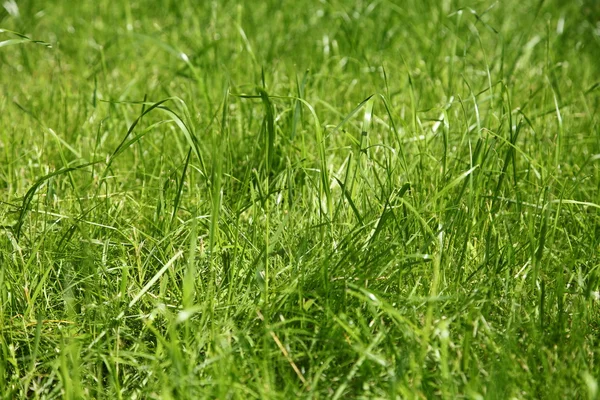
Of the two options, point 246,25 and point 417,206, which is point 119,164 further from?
point 246,25

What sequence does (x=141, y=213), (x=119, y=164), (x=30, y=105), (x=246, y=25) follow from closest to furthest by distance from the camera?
(x=141, y=213) < (x=119, y=164) < (x=30, y=105) < (x=246, y=25)

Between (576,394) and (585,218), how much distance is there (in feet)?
2.24

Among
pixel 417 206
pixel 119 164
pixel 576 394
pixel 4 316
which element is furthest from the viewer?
pixel 119 164

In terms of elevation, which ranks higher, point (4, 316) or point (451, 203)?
point (451, 203)

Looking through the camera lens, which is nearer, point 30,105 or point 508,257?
point 508,257

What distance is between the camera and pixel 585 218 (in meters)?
2.18

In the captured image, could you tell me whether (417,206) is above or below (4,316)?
above

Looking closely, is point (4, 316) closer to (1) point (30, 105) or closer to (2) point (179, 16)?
(1) point (30, 105)

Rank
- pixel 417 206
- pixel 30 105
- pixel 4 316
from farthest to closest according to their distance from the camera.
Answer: pixel 30 105 < pixel 417 206 < pixel 4 316

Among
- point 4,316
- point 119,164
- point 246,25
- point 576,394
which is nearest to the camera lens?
point 576,394

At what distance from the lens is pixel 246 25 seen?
3.87 metres

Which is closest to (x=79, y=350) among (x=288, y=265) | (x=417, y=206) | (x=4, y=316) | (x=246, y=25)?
(x=4, y=316)

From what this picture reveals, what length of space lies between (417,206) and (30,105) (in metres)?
1.69

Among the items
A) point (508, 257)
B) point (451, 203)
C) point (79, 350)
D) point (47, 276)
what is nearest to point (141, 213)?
point (47, 276)
